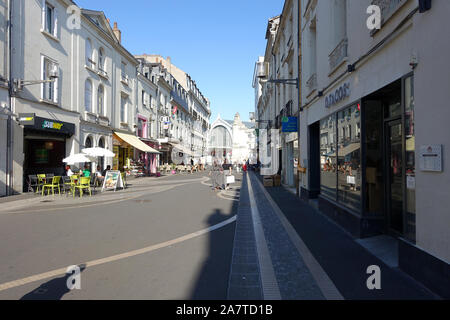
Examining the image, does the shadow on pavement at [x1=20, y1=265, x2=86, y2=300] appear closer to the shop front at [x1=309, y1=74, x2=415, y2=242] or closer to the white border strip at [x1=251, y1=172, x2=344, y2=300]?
the white border strip at [x1=251, y1=172, x2=344, y2=300]

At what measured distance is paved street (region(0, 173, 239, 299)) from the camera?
11.1 feet

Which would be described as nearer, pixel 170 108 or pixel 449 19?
pixel 449 19

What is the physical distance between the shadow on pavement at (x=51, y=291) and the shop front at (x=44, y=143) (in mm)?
10908

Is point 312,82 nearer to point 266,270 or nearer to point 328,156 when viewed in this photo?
point 328,156

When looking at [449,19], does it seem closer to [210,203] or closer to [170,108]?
[210,203]

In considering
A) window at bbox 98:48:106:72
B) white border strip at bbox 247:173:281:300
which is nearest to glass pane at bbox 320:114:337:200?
white border strip at bbox 247:173:281:300

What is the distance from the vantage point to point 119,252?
479 cm

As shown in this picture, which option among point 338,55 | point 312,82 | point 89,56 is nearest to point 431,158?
point 338,55

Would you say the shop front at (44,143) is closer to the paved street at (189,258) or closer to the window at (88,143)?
the window at (88,143)

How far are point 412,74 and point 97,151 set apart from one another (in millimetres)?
15175

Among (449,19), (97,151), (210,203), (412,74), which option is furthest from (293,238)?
(97,151)

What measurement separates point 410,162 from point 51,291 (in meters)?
5.06

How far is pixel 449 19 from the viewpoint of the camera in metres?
3.10

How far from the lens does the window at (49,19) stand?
554 inches
